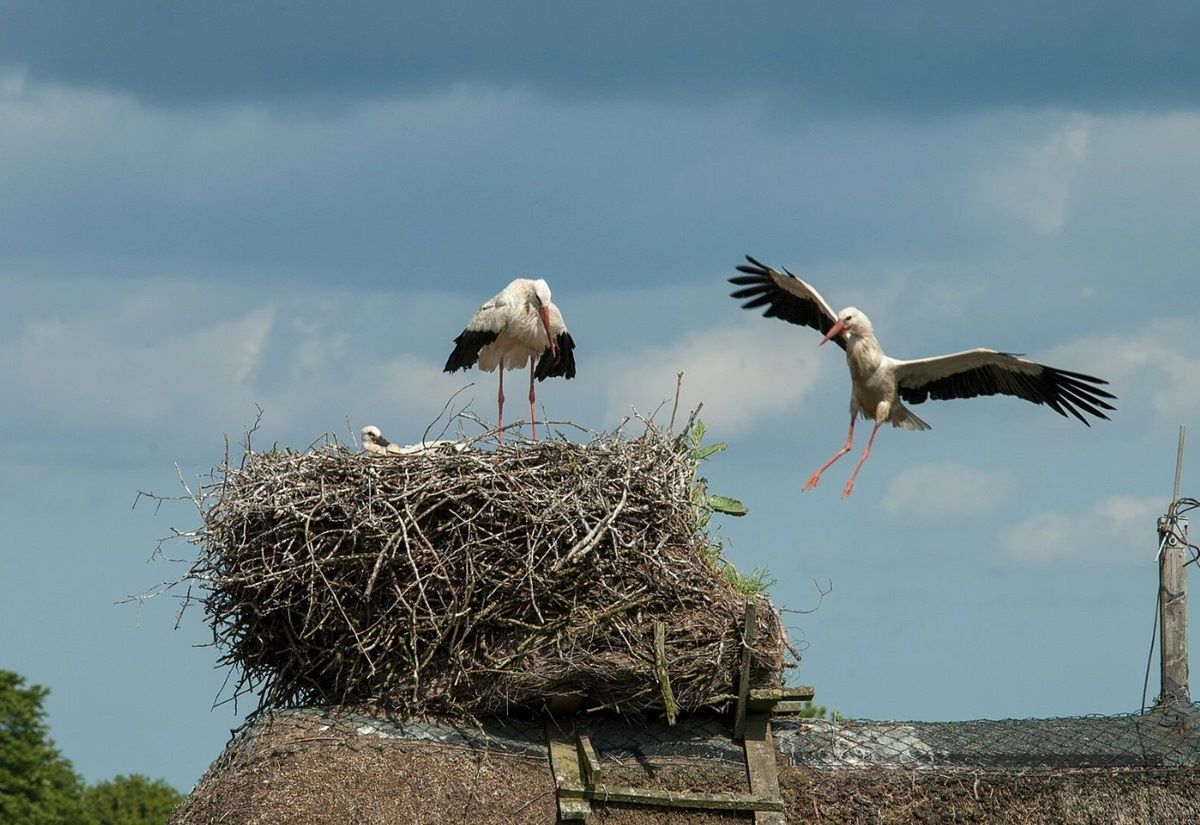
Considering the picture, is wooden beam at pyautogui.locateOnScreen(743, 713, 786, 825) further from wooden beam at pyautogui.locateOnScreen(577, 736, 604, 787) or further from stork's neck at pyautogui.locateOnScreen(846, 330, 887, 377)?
stork's neck at pyautogui.locateOnScreen(846, 330, 887, 377)

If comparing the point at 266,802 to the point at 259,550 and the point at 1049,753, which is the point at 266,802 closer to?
the point at 259,550

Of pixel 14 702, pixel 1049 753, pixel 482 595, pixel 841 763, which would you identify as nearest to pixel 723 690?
pixel 841 763

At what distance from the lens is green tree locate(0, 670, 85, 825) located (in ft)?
98.7

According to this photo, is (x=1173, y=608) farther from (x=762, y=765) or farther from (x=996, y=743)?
(x=762, y=765)

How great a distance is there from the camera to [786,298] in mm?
14117

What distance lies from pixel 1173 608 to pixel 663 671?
416 centimetres

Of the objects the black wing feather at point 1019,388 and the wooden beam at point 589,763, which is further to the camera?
the black wing feather at point 1019,388

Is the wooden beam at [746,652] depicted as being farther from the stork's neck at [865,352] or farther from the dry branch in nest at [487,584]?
the stork's neck at [865,352]

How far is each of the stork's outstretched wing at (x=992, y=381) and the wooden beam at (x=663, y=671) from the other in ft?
16.1

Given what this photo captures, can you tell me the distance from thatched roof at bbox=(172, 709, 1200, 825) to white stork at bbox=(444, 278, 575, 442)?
3.92 meters

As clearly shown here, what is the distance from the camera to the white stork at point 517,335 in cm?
1294

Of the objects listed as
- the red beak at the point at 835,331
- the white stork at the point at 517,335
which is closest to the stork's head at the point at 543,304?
the white stork at the point at 517,335

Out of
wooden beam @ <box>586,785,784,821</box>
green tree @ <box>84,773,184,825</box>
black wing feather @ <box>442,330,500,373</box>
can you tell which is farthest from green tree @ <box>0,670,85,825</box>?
wooden beam @ <box>586,785,784,821</box>

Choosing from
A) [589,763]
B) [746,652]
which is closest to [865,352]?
[746,652]
